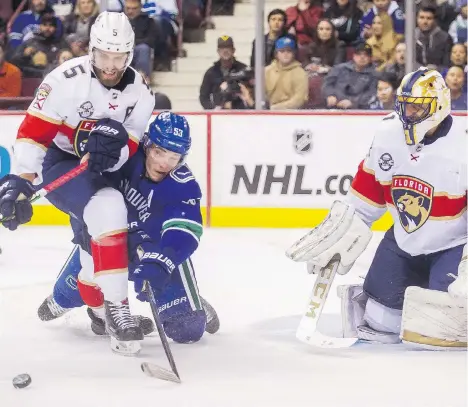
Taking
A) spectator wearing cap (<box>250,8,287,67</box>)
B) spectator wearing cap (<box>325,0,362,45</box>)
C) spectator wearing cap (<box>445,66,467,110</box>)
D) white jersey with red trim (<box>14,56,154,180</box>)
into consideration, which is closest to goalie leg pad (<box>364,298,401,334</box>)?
white jersey with red trim (<box>14,56,154,180</box>)

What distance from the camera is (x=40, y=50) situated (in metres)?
8.21

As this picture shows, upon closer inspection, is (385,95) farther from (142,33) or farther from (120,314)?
(120,314)

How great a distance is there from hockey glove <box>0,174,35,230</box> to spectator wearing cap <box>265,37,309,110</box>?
12.1 ft

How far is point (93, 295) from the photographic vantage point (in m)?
4.24

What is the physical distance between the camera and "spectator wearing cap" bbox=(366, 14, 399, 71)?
7.87m

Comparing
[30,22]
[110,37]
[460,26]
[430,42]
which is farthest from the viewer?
[30,22]

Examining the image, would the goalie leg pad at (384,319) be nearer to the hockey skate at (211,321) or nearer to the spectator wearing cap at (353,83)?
the hockey skate at (211,321)

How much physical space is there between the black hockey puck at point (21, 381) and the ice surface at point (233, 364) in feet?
0.07

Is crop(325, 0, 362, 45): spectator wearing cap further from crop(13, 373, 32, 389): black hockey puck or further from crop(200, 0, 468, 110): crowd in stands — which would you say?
crop(13, 373, 32, 389): black hockey puck

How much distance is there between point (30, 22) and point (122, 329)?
5.20 m

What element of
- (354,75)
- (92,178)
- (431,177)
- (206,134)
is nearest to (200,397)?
(92,178)

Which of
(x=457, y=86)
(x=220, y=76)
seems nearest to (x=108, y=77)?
(x=457, y=86)

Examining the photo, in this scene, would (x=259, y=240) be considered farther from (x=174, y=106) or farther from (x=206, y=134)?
(x=174, y=106)

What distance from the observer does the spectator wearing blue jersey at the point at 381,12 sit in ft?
26.4
